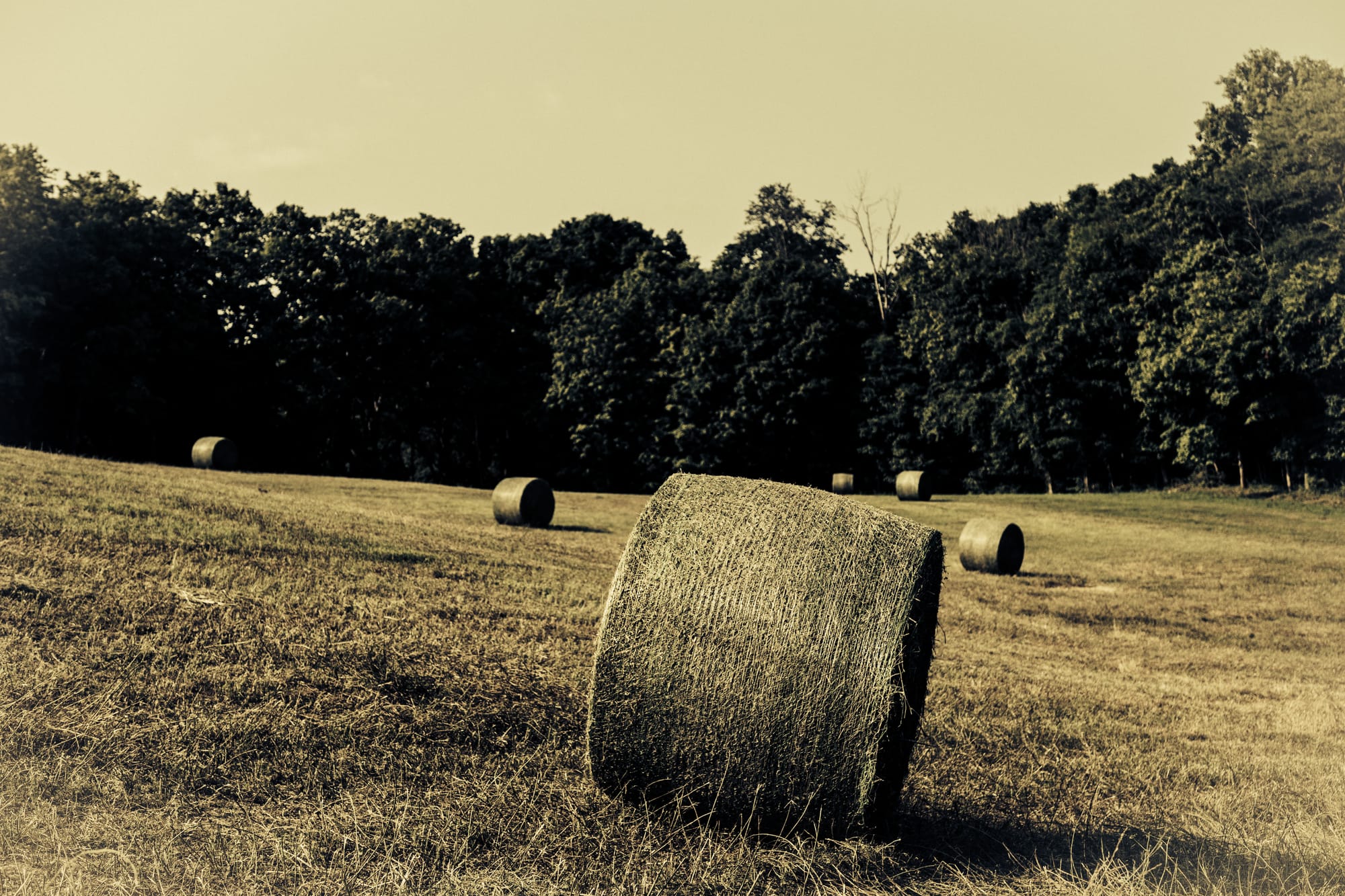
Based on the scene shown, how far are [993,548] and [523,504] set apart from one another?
11061 millimetres

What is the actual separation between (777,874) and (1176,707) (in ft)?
25.3

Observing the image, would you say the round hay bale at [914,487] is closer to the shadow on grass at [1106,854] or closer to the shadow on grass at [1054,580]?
the shadow on grass at [1054,580]

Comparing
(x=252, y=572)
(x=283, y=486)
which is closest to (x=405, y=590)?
(x=252, y=572)

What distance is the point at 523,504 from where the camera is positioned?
83.0ft

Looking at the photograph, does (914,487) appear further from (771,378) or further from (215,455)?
(215,455)

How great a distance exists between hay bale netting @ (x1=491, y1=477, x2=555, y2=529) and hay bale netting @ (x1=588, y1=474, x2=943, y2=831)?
19237mm

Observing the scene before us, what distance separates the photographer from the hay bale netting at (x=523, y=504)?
25.4 meters

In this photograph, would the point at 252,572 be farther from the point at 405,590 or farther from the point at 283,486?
the point at 283,486

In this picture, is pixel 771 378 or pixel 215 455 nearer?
pixel 215 455

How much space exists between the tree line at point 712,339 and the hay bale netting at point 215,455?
12331 mm

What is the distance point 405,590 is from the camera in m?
12.4

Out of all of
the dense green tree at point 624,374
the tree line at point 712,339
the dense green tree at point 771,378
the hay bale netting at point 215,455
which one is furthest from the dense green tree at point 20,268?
the dense green tree at point 771,378

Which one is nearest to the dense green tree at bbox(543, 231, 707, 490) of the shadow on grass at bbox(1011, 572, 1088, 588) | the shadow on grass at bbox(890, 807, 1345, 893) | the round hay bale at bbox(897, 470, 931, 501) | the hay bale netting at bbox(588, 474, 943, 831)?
the round hay bale at bbox(897, 470, 931, 501)

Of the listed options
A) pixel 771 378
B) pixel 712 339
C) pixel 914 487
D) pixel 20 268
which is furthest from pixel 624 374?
pixel 20 268
